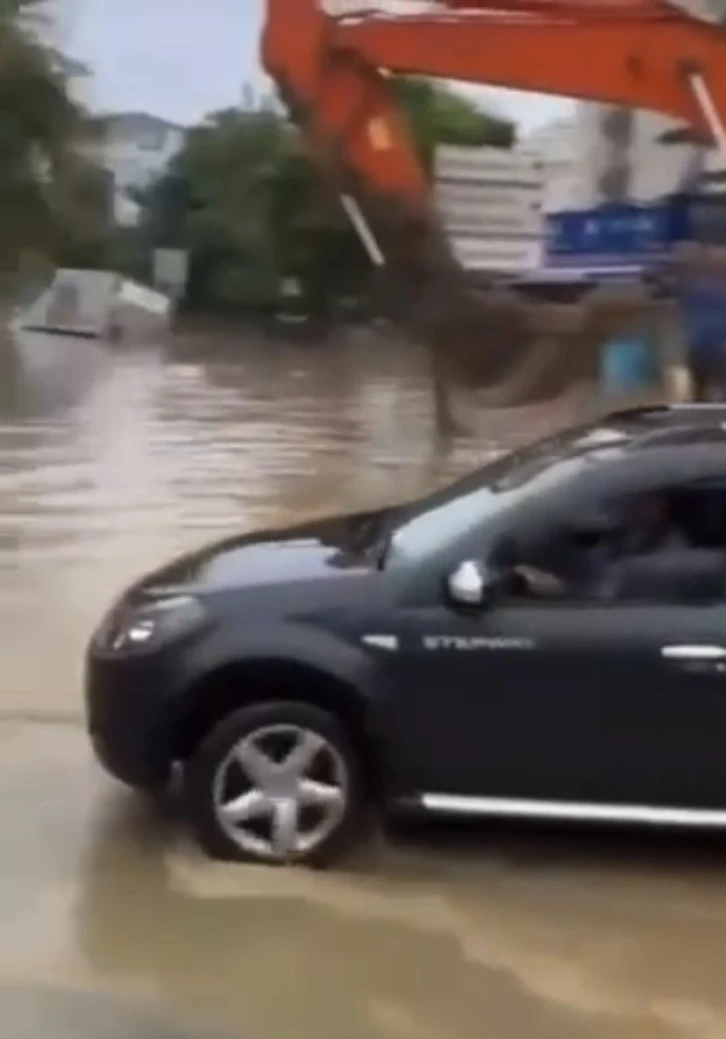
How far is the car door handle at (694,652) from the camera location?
667 cm

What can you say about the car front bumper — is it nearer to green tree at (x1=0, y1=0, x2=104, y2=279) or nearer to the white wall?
green tree at (x1=0, y1=0, x2=104, y2=279)

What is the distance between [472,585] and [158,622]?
108 centimetres

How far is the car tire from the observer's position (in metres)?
6.92

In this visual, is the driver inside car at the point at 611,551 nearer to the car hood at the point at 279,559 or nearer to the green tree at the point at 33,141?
the car hood at the point at 279,559

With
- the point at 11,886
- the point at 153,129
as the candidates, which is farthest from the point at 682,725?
the point at 153,129

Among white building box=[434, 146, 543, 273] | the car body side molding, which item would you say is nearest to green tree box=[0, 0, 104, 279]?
white building box=[434, 146, 543, 273]

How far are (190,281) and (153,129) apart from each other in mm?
71860

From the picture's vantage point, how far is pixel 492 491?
7285 mm

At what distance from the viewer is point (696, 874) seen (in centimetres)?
707

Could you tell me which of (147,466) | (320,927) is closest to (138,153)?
(147,466)

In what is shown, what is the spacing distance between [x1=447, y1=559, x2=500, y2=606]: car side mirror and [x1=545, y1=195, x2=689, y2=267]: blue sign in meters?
14.1

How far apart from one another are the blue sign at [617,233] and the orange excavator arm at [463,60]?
3.59 ft

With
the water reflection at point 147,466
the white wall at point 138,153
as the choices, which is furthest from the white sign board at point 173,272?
the water reflection at point 147,466

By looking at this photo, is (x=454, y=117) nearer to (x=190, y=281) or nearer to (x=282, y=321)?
(x=282, y=321)
